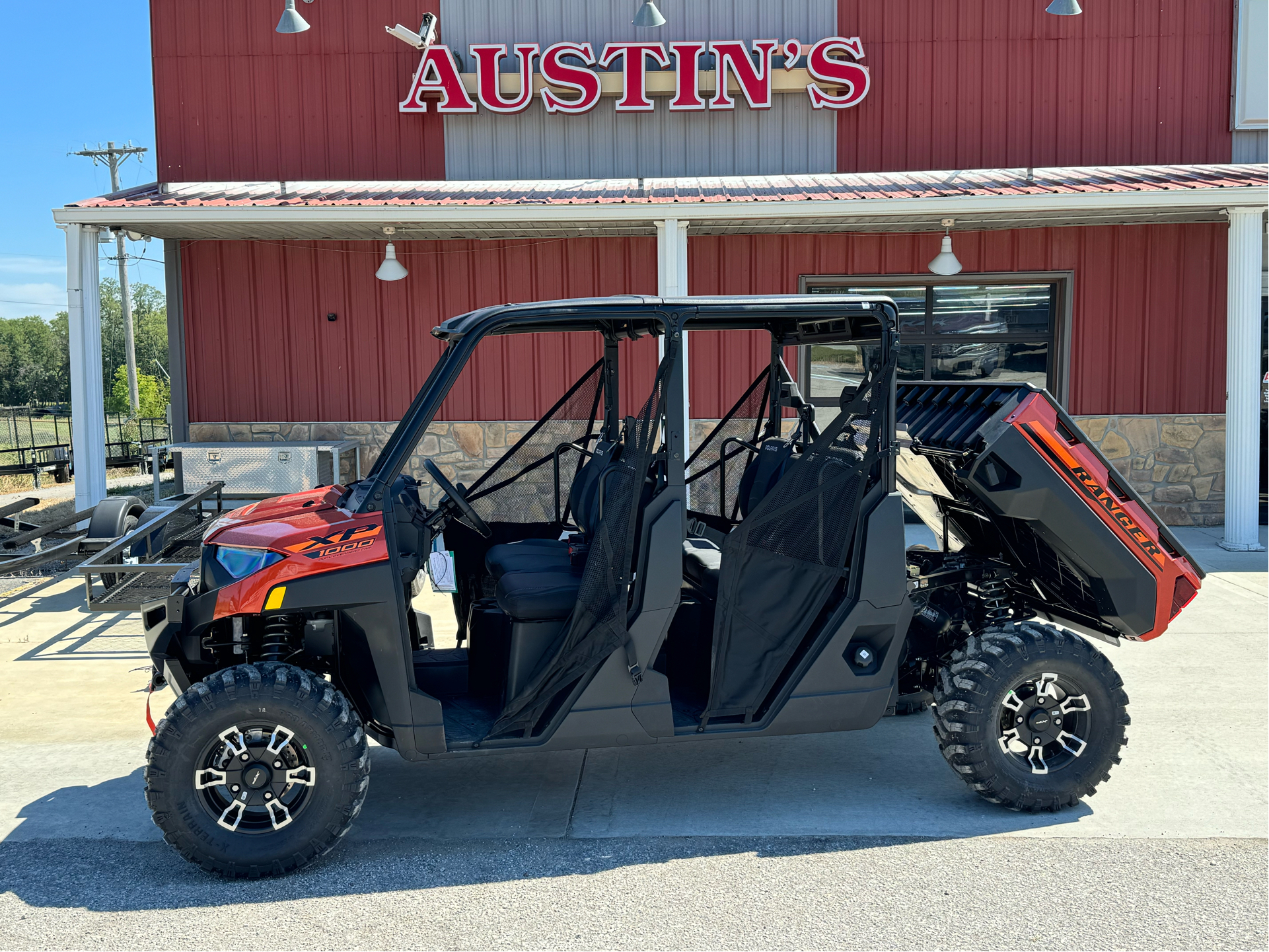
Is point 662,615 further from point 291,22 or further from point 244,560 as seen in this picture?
point 291,22

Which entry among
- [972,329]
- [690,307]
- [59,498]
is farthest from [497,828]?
[59,498]

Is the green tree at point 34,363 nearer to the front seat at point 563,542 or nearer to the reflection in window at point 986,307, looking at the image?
the reflection in window at point 986,307

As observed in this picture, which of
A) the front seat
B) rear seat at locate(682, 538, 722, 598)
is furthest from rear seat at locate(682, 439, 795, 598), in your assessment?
the front seat

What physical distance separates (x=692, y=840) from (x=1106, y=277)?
8937 mm

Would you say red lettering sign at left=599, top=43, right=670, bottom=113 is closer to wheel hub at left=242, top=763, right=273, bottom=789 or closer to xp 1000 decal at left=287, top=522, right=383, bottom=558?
xp 1000 decal at left=287, top=522, right=383, bottom=558

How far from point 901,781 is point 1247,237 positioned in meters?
7.19

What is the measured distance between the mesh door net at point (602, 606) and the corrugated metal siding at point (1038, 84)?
331 inches

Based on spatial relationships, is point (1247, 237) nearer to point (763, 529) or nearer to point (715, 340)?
point (715, 340)

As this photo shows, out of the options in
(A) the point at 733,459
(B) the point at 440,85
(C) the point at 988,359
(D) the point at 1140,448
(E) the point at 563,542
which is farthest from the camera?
(C) the point at 988,359

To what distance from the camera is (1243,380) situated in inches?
367

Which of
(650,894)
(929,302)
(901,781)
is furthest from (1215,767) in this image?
(929,302)

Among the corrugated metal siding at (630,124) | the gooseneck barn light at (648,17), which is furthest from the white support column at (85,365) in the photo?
the gooseneck barn light at (648,17)

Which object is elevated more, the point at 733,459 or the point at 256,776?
the point at 733,459

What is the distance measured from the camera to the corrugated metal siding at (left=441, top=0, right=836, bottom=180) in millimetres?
11055
